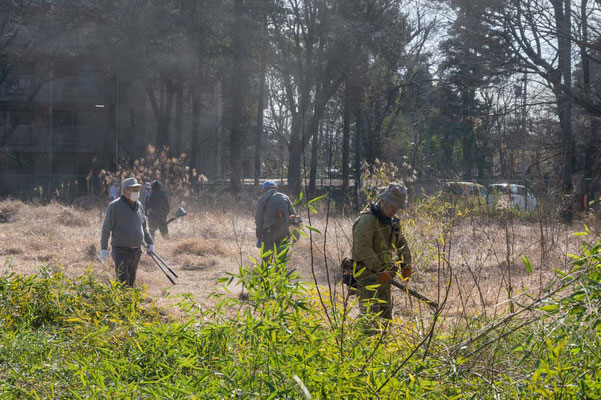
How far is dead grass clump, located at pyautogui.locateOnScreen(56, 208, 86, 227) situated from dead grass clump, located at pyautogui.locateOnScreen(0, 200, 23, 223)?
227cm

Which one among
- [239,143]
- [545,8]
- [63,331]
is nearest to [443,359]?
[63,331]

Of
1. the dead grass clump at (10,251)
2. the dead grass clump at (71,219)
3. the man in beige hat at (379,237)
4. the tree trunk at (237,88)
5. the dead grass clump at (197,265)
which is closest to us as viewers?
the man in beige hat at (379,237)

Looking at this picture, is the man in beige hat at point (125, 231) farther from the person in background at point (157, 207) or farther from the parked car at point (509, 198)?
the person in background at point (157, 207)

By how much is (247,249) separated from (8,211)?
1165 cm

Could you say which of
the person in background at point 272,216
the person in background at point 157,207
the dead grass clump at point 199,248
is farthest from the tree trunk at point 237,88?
the person in background at point 272,216

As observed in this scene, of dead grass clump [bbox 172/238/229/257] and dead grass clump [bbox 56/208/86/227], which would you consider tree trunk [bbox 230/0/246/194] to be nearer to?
dead grass clump [bbox 56/208/86/227]

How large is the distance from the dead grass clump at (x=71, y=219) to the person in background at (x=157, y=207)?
472cm

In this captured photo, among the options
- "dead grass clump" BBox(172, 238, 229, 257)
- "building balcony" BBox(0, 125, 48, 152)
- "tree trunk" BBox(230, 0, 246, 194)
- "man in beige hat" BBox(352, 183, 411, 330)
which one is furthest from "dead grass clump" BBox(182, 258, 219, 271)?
"building balcony" BBox(0, 125, 48, 152)

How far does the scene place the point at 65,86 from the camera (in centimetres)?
4200

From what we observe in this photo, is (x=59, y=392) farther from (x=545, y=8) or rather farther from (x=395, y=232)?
(x=545, y=8)

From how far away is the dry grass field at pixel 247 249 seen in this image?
28.1ft

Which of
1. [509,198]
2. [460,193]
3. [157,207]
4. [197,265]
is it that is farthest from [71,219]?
[509,198]

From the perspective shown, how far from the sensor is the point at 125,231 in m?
8.20

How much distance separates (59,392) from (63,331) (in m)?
1.43
